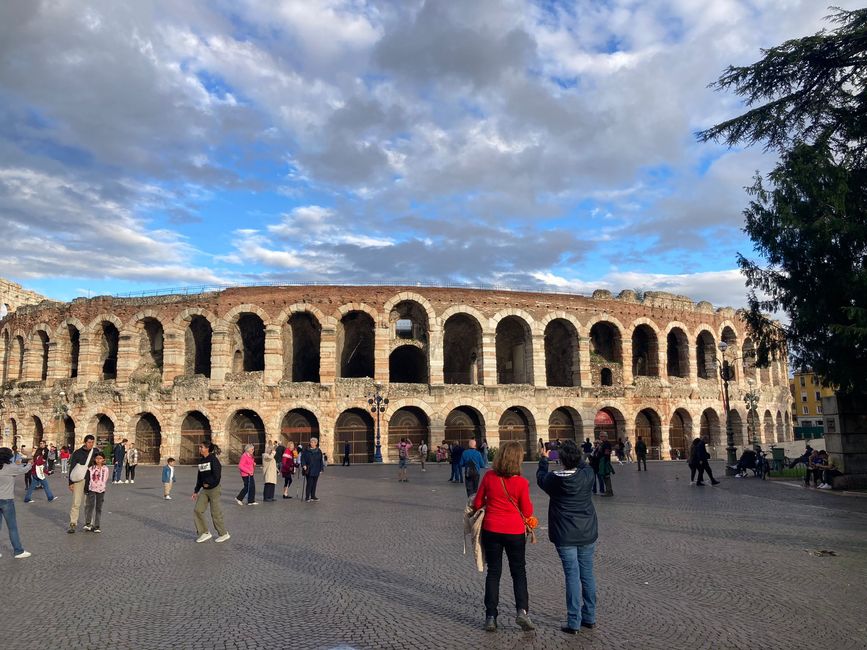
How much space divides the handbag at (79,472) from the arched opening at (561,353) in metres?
28.6

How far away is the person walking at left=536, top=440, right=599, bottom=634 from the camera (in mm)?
5379

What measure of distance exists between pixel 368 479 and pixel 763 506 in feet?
42.7

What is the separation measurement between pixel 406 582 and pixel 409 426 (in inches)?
1024

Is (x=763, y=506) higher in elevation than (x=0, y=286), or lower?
lower

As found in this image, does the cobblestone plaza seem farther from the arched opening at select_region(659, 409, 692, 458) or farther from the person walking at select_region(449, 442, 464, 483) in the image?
the arched opening at select_region(659, 409, 692, 458)

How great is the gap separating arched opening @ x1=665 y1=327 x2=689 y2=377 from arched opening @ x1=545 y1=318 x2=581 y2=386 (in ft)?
21.7

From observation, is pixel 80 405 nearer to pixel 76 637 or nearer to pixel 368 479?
pixel 368 479

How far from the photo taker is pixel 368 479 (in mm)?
21984

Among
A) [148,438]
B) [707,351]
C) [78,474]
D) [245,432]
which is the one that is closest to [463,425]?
[245,432]

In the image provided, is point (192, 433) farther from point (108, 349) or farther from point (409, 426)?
point (409, 426)

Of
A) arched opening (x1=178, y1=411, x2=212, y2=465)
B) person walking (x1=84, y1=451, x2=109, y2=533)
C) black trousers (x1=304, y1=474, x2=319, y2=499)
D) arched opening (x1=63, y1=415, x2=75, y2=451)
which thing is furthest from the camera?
arched opening (x1=63, y1=415, x2=75, y2=451)

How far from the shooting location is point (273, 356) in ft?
105

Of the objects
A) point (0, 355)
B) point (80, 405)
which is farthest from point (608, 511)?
point (0, 355)

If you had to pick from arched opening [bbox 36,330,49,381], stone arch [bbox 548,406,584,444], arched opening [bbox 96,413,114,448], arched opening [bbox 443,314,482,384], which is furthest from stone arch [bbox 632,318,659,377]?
arched opening [bbox 36,330,49,381]
